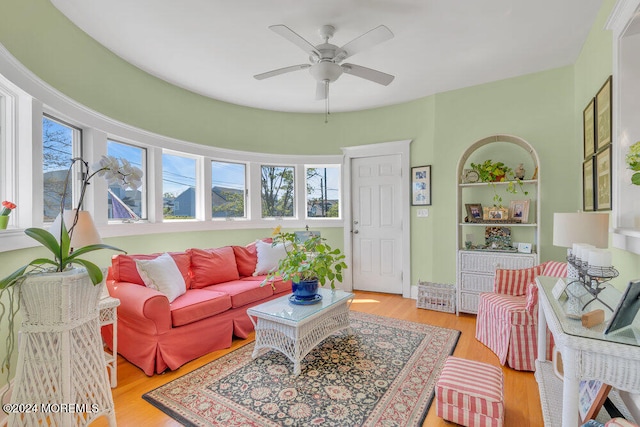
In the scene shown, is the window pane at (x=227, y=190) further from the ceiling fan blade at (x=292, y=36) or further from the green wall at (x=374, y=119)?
the ceiling fan blade at (x=292, y=36)

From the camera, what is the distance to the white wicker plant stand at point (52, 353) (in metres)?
1.29

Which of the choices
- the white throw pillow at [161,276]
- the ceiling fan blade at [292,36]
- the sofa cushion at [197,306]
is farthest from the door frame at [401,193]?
the white throw pillow at [161,276]

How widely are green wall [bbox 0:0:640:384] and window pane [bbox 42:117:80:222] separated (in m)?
0.31

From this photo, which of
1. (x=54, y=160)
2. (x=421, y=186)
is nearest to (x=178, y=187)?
(x=54, y=160)

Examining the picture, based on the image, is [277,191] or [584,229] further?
[277,191]

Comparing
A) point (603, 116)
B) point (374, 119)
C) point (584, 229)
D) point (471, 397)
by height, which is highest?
point (374, 119)

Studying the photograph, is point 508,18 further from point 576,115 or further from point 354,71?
point 576,115

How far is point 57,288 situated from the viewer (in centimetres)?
130

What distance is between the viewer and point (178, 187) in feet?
12.6

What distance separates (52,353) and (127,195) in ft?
7.45

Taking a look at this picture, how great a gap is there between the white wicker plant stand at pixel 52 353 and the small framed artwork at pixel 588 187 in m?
3.61

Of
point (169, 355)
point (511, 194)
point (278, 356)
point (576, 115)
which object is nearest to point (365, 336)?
point (278, 356)

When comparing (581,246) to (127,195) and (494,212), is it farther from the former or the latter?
(127,195)

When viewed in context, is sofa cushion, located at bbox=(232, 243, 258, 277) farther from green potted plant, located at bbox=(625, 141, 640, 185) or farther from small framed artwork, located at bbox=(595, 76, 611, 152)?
small framed artwork, located at bbox=(595, 76, 611, 152)
